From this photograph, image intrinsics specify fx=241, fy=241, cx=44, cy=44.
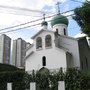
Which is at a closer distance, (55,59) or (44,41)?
(55,59)

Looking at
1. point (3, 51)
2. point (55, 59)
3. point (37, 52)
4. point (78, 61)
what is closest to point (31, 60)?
point (37, 52)

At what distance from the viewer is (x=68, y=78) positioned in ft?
64.0

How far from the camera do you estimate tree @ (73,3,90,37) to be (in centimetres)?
1791

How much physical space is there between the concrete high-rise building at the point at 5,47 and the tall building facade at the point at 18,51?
2077 millimetres

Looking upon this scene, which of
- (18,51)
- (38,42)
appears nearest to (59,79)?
(38,42)

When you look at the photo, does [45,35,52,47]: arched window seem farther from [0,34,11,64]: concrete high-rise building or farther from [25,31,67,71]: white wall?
[0,34,11,64]: concrete high-rise building

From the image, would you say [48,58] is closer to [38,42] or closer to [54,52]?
[54,52]

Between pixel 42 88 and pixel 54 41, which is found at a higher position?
pixel 54 41

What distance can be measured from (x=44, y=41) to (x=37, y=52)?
166 centimetres

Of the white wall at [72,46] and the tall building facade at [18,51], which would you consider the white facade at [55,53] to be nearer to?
the white wall at [72,46]

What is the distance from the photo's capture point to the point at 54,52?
2923 cm

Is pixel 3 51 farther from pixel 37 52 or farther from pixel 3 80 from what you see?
pixel 3 80

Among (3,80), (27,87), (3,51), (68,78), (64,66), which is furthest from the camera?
(3,51)

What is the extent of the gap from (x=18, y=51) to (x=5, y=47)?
690cm
